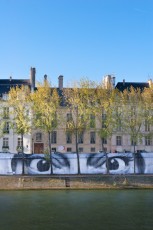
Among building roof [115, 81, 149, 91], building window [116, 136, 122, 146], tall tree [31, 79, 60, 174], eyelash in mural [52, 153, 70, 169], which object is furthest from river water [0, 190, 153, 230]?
building roof [115, 81, 149, 91]

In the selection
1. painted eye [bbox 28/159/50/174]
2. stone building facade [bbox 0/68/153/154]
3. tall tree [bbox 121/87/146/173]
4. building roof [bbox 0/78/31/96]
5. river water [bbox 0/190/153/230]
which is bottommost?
river water [bbox 0/190/153/230]

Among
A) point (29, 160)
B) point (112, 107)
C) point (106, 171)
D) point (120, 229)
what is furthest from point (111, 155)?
point (120, 229)

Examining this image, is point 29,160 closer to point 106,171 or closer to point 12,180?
point 12,180

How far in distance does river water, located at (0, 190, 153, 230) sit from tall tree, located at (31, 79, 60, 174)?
12.8m

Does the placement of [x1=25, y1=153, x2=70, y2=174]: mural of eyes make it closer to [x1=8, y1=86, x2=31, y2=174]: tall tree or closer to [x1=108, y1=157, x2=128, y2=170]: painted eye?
[x1=8, y1=86, x2=31, y2=174]: tall tree

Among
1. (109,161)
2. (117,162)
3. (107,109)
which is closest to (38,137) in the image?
(107,109)

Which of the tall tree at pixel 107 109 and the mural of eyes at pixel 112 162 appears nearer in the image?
the mural of eyes at pixel 112 162

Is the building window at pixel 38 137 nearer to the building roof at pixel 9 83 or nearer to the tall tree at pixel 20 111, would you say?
the building roof at pixel 9 83

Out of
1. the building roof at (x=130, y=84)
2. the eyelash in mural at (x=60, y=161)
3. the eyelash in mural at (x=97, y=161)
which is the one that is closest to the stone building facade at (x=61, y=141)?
the building roof at (x=130, y=84)

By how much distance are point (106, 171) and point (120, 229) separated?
32.2 metres

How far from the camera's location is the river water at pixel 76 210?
32.7 m

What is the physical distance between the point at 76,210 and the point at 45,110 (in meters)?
27.2

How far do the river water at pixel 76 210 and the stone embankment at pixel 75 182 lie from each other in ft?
11.9

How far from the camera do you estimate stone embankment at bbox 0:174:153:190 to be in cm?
5778
